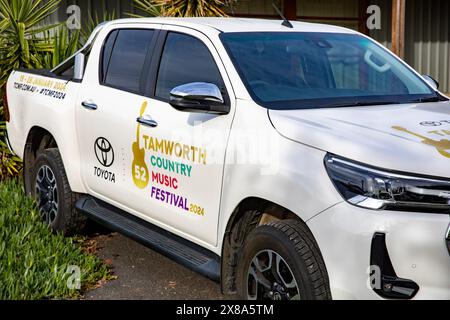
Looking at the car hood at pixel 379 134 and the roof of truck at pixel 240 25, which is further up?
the roof of truck at pixel 240 25

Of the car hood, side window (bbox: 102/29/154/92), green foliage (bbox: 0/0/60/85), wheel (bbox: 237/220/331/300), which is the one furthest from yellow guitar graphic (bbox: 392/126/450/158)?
green foliage (bbox: 0/0/60/85)

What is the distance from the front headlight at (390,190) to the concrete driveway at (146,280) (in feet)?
5.56

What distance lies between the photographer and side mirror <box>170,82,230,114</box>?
3.81m

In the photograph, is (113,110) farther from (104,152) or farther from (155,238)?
(155,238)

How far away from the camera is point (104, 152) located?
4.92 metres

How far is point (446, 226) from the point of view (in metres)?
2.93

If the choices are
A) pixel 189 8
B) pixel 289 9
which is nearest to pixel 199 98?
pixel 189 8

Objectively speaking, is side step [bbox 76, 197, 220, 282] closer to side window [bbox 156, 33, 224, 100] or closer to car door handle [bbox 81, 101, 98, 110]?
car door handle [bbox 81, 101, 98, 110]

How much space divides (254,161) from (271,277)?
596mm

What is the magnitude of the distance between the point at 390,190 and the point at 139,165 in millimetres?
1960

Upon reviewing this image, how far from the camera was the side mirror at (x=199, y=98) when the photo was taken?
3.81 meters

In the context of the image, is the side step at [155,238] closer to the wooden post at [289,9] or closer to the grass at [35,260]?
the grass at [35,260]

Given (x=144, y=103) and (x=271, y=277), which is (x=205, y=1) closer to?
(x=144, y=103)

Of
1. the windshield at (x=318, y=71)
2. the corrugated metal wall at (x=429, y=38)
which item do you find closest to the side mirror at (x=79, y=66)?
the windshield at (x=318, y=71)
